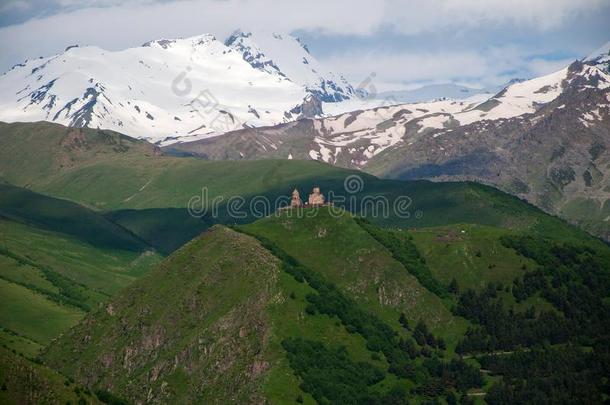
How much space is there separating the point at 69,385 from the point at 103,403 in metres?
6.68

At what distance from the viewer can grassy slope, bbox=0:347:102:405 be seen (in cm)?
18600

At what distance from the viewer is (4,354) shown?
19612 cm

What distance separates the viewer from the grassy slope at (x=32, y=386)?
186 m

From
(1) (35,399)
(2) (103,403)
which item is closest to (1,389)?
(1) (35,399)

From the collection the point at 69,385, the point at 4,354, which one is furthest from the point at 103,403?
the point at 4,354

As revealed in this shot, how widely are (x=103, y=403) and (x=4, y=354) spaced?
1908 centimetres

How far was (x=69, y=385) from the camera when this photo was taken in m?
197

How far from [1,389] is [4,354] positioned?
1215 centimetres

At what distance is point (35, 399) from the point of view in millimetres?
186250

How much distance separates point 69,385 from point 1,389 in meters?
14.6

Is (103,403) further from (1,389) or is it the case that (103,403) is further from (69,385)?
(1,389)

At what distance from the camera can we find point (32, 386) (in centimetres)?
18925

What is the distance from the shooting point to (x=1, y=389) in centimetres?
18500

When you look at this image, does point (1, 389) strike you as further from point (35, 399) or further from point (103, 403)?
point (103, 403)
